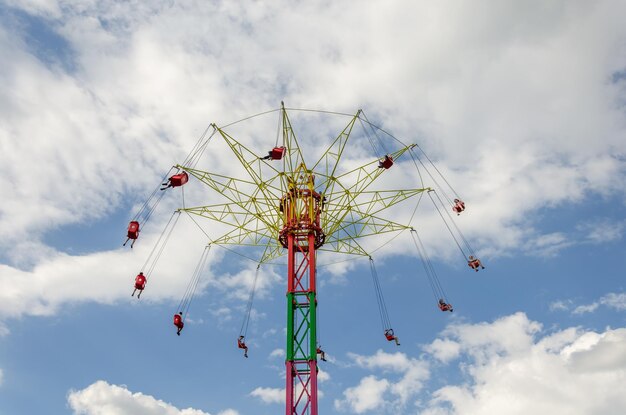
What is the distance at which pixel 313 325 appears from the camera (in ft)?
126

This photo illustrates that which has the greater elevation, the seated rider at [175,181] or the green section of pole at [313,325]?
the seated rider at [175,181]

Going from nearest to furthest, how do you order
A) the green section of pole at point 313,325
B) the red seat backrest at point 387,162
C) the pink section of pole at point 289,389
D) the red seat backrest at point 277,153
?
1. the pink section of pole at point 289,389
2. the green section of pole at point 313,325
3. the red seat backrest at point 277,153
4. the red seat backrest at point 387,162

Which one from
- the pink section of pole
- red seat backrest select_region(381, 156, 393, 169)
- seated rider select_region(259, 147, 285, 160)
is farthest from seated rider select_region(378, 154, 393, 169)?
the pink section of pole

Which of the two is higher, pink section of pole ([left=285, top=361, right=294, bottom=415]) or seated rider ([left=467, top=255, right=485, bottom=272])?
seated rider ([left=467, top=255, right=485, bottom=272])

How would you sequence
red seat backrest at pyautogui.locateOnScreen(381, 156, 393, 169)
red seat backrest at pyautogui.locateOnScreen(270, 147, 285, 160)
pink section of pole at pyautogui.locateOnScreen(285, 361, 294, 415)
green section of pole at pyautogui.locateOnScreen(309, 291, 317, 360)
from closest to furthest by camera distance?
pink section of pole at pyautogui.locateOnScreen(285, 361, 294, 415)
green section of pole at pyautogui.locateOnScreen(309, 291, 317, 360)
red seat backrest at pyautogui.locateOnScreen(270, 147, 285, 160)
red seat backrest at pyautogui.locateOnScreen(381, 156, 393, 169)

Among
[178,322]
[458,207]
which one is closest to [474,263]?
[458,207]

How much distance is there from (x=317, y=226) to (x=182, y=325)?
38.6ft

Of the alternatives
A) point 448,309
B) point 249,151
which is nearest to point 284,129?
point 249,151

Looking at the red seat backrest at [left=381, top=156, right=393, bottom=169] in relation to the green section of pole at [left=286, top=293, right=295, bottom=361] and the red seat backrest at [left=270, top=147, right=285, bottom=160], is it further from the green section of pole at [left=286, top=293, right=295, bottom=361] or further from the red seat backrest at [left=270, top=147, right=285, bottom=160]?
the green section of pole at [left=286, top=293, right=295, bottom=361]

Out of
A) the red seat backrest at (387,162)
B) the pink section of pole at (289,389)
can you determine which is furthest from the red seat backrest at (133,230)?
the red seat backrest at (387,162)

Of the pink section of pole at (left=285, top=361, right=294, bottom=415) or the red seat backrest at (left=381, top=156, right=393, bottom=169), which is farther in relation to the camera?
the red seat backrest at (left=381, top=156, right=393, bottom=169)

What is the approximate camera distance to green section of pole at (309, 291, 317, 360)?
123 ft

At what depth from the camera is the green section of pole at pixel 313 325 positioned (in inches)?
1476

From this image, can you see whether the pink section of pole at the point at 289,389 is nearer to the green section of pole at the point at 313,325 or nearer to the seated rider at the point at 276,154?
the green section of pole at the point at 313,325
